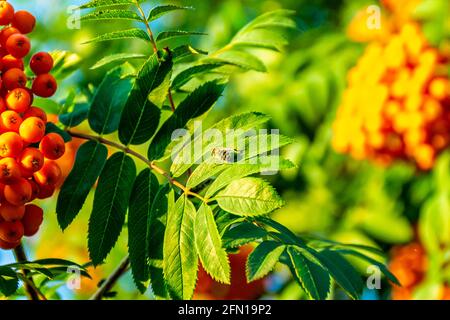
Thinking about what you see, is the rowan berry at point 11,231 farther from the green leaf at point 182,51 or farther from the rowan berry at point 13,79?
the green leaf at point 182,51

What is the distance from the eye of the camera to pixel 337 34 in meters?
3.16

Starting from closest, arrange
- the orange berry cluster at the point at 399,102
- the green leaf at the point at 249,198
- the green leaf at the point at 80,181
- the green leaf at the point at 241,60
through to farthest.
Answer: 1. the green leaf at the point at 249,198
2. the green leaf at the point at 80,181
3. the green leaf at the point at 241,60
4. the orange berry cluster at the point at 399,102

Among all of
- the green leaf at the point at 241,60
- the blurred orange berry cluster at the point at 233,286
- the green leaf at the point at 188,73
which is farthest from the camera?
the blurred orange berry cluster at the point at 233,286

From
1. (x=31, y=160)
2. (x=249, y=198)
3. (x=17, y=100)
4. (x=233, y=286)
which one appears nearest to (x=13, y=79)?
(x=17, y=100)

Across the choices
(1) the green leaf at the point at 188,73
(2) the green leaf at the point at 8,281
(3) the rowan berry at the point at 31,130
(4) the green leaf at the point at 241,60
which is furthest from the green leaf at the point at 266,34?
(2) the green leaf at the point at 8,281

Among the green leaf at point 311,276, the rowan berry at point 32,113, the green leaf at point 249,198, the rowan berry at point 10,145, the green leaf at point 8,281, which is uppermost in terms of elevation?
the rowan berry at point 32,113

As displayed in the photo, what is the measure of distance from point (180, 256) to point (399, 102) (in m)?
1.99

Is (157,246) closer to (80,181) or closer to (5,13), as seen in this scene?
(80,181)

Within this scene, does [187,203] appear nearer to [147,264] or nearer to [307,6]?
[147,264]

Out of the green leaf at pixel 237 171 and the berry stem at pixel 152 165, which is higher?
the berry stem at pixel 152 165

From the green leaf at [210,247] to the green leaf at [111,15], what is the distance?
14.1 inches

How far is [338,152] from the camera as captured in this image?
311cm

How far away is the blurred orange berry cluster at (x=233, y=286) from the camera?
2.17 metres

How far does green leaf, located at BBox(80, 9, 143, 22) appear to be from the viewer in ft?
3.63
